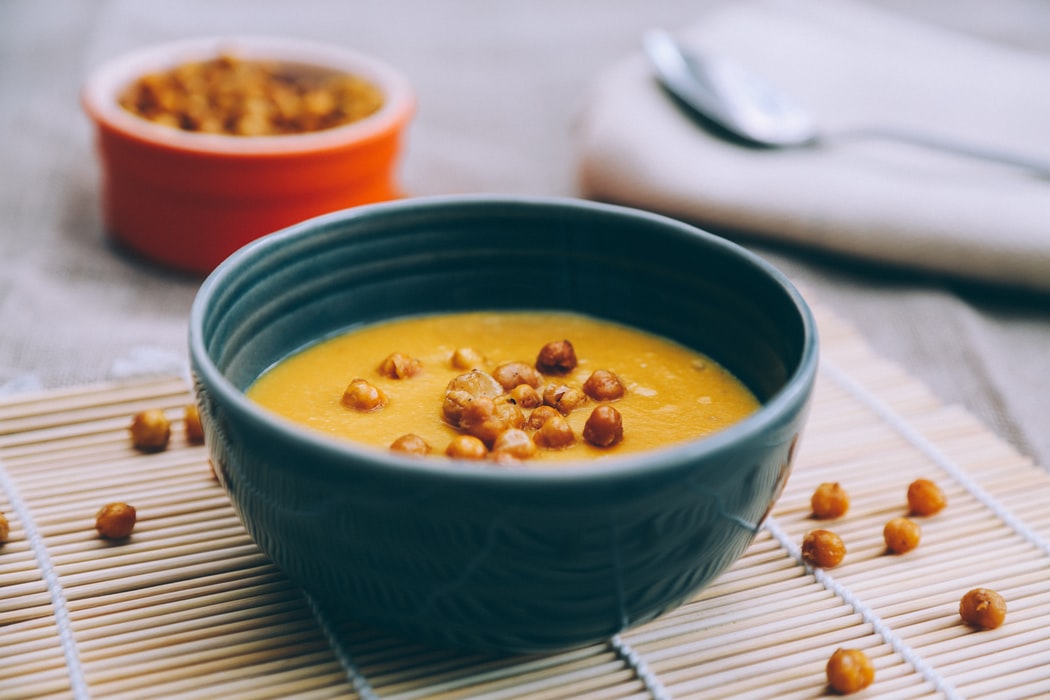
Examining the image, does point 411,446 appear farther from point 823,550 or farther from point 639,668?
point 823,550

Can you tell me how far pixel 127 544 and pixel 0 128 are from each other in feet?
6.30

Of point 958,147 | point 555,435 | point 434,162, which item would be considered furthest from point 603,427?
point 434,162

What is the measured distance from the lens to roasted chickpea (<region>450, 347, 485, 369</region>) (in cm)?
135

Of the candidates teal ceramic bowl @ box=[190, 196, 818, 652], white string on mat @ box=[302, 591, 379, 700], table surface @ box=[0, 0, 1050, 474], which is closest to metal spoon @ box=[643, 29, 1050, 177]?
table surface @ box=[0, 0, 1050, 474]

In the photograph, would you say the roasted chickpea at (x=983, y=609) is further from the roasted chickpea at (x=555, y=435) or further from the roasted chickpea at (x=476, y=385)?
the roasted chickpea at (x=476, y=385)

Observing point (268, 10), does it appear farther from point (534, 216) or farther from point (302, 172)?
point (534, 216)

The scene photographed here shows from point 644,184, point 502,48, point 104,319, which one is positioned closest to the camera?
point 104,319

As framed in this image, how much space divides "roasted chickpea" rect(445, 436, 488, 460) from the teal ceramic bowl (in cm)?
19

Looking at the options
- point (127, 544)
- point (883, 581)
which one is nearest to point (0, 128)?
point (127, 544)

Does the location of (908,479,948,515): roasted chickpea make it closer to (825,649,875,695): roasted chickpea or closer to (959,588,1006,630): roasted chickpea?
(959,588,1006,630): roasted chickpea

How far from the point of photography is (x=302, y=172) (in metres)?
2.14

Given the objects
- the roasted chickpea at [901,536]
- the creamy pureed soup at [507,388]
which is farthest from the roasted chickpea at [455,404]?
the roasted chickpea at [901,536]

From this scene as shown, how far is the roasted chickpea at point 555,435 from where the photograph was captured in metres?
1.19

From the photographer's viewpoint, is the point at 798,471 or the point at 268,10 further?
the point at 268,10
